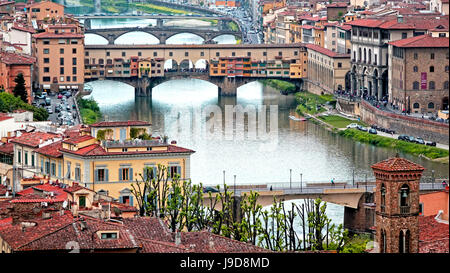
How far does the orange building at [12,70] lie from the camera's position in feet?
97.9

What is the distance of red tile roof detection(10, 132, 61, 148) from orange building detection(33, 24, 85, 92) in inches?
811

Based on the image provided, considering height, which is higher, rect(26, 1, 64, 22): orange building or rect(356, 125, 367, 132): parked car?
rect(26, 1, 64, 22): orange building

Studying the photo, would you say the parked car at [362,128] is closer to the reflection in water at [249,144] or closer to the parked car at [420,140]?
the reflection in water at [249,144]

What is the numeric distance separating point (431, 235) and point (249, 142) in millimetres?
20330

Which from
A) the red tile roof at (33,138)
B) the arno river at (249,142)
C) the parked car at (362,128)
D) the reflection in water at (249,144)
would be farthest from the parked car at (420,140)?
the red tile roof at (33,138)

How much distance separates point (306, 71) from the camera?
4297 centimetres

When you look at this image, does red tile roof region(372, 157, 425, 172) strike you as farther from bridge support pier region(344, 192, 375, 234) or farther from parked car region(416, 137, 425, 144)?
parked car region(416, 137, 425, 144)

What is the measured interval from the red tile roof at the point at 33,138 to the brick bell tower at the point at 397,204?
374 inches

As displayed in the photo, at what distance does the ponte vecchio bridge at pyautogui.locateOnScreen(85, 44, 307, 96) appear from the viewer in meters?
42.2

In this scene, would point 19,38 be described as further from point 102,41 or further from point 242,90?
point 102,41

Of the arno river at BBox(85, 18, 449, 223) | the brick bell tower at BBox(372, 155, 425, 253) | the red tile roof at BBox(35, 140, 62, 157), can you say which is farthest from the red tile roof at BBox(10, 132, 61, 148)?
the brick bell tower at BBox(372, 155, 425, 253)

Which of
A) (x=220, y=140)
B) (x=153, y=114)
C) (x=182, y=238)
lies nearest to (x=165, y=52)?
(x=153, y=114)

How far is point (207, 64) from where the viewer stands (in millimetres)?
A: 44750
